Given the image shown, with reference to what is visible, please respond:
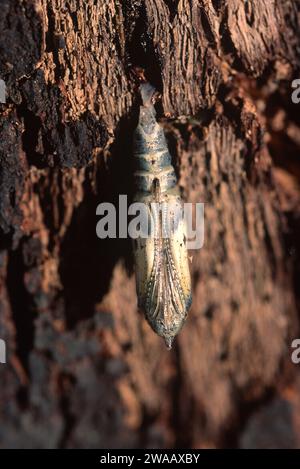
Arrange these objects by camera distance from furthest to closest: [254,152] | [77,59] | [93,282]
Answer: [93,282] → [254,152] → [77,59]

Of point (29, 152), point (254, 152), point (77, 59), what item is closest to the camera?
point (77, 59)

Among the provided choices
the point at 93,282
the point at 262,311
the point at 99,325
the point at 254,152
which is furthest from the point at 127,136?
the point at 262,311

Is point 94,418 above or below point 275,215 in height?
below

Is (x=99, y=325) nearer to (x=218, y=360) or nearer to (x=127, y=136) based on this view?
(x=218, y=360)
